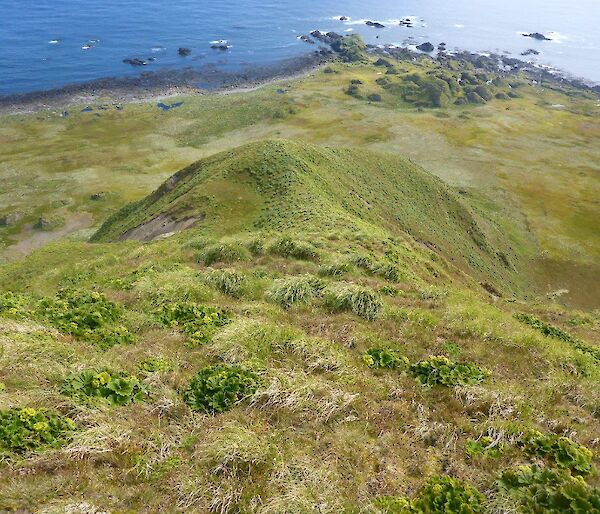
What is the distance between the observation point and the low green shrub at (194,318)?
1520 cm

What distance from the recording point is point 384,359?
1441 cm

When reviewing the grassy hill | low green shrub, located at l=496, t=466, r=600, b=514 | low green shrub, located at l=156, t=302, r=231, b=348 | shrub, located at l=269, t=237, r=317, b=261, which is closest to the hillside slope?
shrub, located at l=269, t=237, r=317, b=261

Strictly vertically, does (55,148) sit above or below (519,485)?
below

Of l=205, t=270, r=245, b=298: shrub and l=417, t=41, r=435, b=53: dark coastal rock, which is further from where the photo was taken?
l=417, t=41, r=435, b=53: dark coastal rock

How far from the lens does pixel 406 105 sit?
5487 inches

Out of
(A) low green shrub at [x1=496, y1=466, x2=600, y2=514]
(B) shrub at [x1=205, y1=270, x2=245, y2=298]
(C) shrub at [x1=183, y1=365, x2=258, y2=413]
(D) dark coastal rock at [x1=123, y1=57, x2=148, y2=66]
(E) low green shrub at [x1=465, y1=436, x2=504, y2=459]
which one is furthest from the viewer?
(D) dark coastal rock at [x1=123, y1=57, x2=148, y2=66]

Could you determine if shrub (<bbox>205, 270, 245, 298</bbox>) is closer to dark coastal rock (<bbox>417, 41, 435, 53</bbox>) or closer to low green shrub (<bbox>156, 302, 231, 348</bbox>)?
low green shrub (<bbox>156, 302, 231, 348</bbox>)

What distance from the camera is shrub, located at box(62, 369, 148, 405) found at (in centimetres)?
1095

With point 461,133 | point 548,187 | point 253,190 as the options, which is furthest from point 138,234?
point 461,133

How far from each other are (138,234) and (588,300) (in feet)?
185

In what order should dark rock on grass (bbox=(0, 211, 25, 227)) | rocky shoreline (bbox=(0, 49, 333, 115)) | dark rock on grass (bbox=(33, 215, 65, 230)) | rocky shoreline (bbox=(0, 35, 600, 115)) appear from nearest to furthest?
dark rock on grass (bbox=(33, 215, 65, 230)) < dark rock on grass (bbox=(0, 211, 25, 227)) < rocky shoreline (bbox=(0, 49, 333, 115)) < rocky shoreline (bbox=(0, 35, 600, 115))

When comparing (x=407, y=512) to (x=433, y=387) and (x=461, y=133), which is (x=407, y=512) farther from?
(x=461, y=133)

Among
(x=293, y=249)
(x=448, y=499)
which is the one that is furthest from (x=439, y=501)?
(x=293, y=249)

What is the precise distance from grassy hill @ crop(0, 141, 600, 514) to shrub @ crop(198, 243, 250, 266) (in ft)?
13.6
